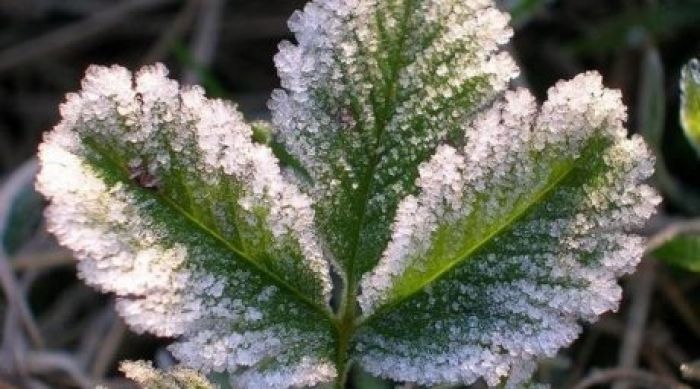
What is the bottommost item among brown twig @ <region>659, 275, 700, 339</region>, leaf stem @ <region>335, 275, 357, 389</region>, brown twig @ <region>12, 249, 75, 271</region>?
leaf stem @ <region>335, 275, 357, 389</region>

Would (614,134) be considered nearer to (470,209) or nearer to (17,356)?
(470,209)

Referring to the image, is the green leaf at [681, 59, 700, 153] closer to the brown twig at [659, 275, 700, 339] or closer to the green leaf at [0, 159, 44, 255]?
the brown twig at [659, 275, 700, 339]

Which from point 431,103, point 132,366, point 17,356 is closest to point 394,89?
point 431,103

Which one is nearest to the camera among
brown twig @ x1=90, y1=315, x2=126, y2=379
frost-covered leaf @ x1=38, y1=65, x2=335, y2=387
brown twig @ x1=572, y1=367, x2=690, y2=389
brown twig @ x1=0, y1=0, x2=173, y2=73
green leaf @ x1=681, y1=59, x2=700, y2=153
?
frost-covered leaf @ x1=38, y1=65, x2=335, y2=387

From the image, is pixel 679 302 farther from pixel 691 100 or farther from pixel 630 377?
pixel 691 100

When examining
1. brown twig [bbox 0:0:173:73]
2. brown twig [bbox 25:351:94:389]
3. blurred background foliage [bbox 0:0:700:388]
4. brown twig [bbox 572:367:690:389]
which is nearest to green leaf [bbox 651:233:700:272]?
blurred background foliage [bbox 0:0:700:388]

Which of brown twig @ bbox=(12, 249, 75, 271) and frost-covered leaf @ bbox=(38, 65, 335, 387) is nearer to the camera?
frost-covered leaf @ bbox=(38, 65, 335, 387)

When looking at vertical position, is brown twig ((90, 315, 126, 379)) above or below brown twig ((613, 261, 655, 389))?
below

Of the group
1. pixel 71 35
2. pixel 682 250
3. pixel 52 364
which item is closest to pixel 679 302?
pixel 682 250
